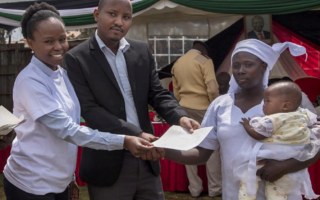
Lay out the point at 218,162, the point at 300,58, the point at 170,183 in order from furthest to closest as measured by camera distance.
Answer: the point at 300,58
the point at 170,183
the point at 218,162

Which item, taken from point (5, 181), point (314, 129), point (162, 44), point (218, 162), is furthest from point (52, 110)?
point (162, 44)

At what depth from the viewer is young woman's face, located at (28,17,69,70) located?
7.26 feet

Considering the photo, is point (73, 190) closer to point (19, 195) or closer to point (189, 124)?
point (19, 195)

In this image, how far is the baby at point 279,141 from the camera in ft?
7.14

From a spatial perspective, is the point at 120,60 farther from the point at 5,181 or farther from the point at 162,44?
the point at 162,44

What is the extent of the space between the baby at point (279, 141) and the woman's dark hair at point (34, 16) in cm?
135

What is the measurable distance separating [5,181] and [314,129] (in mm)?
1932

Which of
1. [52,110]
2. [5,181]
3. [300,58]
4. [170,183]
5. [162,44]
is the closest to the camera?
[52,110]

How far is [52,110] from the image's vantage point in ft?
6.89

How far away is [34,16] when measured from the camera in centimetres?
225

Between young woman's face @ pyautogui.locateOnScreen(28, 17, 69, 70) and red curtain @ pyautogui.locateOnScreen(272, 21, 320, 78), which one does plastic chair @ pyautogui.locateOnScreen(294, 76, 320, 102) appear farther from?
young woman's face @ pyautogui.locateOnScreen(28, 17, 69, 70)

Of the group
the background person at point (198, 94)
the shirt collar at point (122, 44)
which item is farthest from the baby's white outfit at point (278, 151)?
the background person at point (198, 94)

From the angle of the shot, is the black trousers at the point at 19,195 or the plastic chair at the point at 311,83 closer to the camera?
the black trousers at the point at 19,195

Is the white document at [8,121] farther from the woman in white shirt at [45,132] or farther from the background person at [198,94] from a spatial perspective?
the background person at [198,94]
